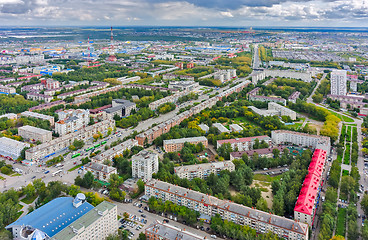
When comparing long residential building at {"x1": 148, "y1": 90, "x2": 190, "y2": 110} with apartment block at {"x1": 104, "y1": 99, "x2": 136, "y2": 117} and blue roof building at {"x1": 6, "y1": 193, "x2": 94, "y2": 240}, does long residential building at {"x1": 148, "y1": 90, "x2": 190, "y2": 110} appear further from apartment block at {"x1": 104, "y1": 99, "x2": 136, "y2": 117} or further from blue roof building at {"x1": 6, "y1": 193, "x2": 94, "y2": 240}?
blue roof building at {"x1": 6, "y1": 193, "x2": 94, "y2": 240}

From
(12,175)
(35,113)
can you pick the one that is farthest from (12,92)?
(12,175)

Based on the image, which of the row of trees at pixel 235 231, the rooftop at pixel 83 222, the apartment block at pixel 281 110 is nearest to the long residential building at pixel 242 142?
the apartment block at pixel 281 110

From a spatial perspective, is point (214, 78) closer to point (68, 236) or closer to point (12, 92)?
point (12, 92)

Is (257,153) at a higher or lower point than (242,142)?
lower

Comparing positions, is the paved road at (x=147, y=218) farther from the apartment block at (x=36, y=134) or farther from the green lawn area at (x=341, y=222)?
the apartment block at (x=36, y=134)

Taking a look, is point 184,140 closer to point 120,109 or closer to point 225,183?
point 225,183

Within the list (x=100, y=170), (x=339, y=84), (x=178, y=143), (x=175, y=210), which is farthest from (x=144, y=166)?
(x=339, y=84)
